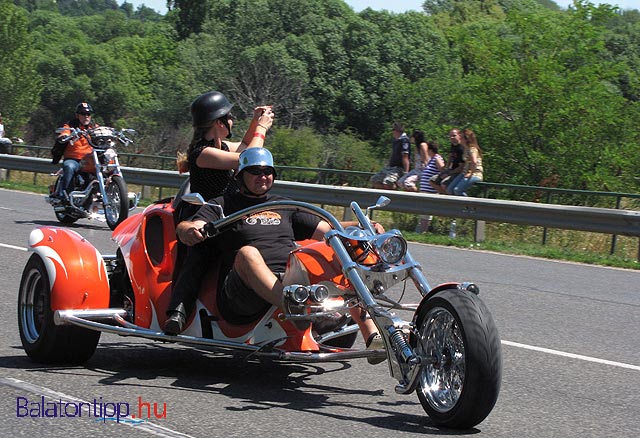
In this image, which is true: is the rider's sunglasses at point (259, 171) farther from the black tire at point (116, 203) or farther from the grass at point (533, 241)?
the black tire at point (116, 203)

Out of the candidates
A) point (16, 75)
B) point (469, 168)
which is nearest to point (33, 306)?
point (469, 168)

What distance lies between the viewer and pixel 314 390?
661 centimetres

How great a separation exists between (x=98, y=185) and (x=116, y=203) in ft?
1.60

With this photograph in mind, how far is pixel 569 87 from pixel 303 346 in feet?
75.3

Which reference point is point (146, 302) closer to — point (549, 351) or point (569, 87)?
point (549, 351)

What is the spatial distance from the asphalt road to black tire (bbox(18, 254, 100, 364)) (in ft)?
0.30

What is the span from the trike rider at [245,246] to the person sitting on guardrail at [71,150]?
34.3 feet

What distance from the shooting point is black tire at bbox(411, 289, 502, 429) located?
5348 millimetres

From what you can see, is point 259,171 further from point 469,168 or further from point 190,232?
point 469,168

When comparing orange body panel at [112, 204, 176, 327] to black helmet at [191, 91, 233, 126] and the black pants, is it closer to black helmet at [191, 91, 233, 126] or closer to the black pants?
the black pants

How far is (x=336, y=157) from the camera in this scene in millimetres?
41188

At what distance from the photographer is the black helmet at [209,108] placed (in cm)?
744

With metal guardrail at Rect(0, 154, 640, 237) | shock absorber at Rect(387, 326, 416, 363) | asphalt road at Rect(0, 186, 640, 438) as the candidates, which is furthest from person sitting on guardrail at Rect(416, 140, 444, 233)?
shock absorber at Rect(387, 326, 416, 363)

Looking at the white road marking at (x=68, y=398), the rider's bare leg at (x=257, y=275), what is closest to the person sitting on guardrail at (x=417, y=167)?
the rider's bare leg at (x=257, y=275)
